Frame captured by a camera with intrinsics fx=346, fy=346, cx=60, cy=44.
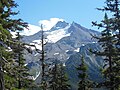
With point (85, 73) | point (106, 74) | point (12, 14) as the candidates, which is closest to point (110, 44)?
point (106, 74)

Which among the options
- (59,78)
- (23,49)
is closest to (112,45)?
(23,49)

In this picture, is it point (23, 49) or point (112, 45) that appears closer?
point (23, 49)

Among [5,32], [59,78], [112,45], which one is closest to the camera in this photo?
[5,32]

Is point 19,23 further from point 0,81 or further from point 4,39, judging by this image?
point 0,81

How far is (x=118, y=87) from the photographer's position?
35094 millimetres

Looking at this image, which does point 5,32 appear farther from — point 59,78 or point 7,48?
point 59,78

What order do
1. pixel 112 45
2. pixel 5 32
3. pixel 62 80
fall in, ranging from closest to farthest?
1. pixel 5 32
2. pixel 112 45
3. pixel 62 80

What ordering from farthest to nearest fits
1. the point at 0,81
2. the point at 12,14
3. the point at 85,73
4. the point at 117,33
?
the point at 85,73 → the point at 117,33 → the point at 12,14 → the point at 0,81

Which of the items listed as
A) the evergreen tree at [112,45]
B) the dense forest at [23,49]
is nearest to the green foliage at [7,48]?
the dense forest at [23,49]

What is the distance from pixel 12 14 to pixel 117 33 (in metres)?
11.6

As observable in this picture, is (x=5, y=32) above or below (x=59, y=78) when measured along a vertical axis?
above

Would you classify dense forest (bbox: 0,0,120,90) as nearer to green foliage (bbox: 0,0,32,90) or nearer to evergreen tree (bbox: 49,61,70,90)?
green foliage (bbox: 0,0,32,90)

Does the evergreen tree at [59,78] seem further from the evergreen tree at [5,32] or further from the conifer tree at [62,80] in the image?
the evergreen tree at [5,32]

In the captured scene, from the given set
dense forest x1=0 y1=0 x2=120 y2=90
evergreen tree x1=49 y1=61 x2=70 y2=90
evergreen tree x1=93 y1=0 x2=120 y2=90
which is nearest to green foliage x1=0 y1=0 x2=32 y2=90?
dense forest x1=0 y1=0 x2=120 y2=90
